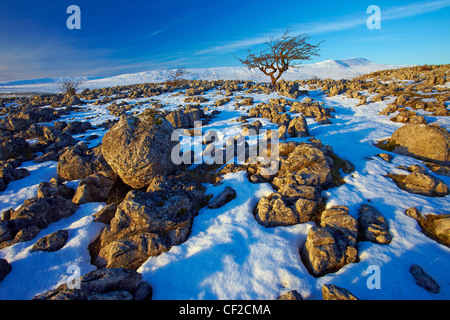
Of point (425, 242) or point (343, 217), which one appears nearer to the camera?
point (425, 242)

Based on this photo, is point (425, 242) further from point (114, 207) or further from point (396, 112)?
point (396, 112)

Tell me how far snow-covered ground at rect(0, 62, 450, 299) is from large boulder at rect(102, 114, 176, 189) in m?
1.88

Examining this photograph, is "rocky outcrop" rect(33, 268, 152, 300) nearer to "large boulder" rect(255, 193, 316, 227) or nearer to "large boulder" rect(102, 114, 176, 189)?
"large boulder" rect(255, 193, 316, 227)

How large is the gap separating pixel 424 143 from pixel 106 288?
48.5 feet

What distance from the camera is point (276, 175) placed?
8.87m

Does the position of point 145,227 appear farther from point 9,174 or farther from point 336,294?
point 9,174

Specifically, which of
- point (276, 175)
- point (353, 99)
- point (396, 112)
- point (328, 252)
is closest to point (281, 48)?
point (353, 99)

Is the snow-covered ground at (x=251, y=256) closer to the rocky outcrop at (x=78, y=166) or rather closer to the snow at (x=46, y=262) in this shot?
the snow at (x=46, y=262)

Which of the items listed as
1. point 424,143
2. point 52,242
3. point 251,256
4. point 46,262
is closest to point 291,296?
point 251,256

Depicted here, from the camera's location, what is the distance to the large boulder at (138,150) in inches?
320

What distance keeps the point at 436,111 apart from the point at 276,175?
19.6 m

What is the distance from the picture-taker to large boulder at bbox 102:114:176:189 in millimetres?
8117
